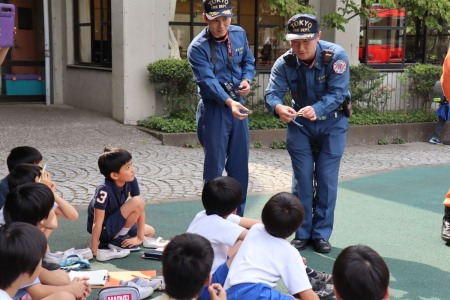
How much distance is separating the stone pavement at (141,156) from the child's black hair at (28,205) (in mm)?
2610

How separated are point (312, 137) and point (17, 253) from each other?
9.26ft

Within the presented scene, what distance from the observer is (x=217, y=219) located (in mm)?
3859

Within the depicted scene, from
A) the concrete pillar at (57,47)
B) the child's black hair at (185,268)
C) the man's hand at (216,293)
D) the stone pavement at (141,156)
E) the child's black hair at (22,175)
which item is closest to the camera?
the child's black hair at (185,268)

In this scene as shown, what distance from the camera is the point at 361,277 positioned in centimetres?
255

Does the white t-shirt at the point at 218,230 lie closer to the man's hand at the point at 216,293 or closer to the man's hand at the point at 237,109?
the man's hand at the point at 216,293

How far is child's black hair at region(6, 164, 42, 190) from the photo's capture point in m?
4.21

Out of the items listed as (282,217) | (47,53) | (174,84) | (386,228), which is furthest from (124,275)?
(47,53)

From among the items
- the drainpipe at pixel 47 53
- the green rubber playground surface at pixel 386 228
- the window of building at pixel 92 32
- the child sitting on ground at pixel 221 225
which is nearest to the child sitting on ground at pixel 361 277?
the child sitting on ground at pixel 221 225

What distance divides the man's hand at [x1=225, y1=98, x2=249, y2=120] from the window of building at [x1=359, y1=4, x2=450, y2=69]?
7.63 m

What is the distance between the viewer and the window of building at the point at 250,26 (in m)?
11.2

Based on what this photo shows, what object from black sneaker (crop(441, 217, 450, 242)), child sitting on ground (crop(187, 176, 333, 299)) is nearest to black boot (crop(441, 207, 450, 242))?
black sneaker (crop(441, 217, 450, 242))

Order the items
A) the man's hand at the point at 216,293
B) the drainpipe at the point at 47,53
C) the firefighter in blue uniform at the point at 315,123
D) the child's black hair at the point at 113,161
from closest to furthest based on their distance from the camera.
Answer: the man's hand at the point at 216,293 < the child's black hair at the point at 113,161 < the firefighter in blue uniform at the point at 315,123 < the drainpipe at the point at 47,53

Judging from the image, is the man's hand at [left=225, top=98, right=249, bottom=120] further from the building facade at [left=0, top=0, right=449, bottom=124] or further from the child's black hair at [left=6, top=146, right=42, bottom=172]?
the building facade at [left=0, top=0, right=449, bottom=124]

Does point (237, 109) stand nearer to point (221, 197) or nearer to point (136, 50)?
point (221, 197)
